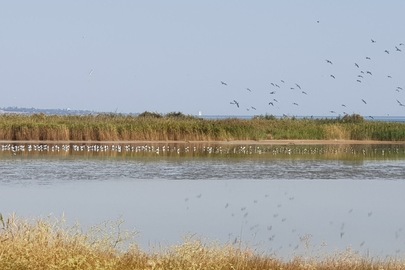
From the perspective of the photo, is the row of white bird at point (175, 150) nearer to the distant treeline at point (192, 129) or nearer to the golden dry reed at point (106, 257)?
the distant treeline at point (192, 129)

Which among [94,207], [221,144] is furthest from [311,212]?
[221,144]

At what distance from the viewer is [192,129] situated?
47.2 meters

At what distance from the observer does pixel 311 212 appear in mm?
17312

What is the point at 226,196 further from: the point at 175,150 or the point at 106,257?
the point at 175,150

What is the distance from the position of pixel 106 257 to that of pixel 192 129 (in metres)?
38.2

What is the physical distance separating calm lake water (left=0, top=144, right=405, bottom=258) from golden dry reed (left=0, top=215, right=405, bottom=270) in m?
1.16

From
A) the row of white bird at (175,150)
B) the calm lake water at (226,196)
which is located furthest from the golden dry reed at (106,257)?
the row of white bird at (175,150)

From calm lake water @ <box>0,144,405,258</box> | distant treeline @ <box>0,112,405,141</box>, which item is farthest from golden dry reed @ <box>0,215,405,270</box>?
distant treeline @ <box>0,112,405,141</box>

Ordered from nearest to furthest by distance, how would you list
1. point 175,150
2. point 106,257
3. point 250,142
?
point 106,257 < point 175,150 < point 250,142

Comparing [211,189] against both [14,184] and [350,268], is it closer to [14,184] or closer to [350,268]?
[14,184]

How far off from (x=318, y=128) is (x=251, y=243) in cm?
3865

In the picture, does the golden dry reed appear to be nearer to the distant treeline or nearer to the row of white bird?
the row of white bird

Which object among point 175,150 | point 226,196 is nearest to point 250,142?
point 175,150

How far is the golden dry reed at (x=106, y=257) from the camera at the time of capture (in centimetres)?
828
